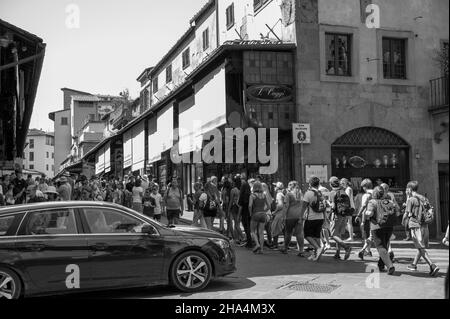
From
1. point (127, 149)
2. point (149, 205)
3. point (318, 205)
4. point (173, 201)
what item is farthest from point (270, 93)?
point (127, 149)

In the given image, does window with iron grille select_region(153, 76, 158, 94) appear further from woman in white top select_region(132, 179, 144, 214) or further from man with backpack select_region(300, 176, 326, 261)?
man with backpack select_region(300, 176, 326, 261)

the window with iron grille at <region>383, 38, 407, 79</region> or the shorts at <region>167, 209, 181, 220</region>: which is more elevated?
the window with iron grille at <region>383, 38, 407, 79</region>

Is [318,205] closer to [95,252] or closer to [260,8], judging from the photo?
[95,252]

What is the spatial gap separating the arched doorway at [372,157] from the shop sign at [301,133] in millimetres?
1145

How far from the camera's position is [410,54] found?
18.2 m

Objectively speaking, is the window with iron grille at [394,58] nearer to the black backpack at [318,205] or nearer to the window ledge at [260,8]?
the window ledge at [260,8]

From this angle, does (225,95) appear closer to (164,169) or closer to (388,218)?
(388,218)

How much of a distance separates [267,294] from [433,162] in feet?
41.8

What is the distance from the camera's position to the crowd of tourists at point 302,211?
9.65 m

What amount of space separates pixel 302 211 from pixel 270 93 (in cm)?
621

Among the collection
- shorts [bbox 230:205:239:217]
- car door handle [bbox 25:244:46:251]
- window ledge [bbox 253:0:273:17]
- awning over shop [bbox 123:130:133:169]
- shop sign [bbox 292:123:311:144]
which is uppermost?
window ledge [bbox 253:0:273:17]

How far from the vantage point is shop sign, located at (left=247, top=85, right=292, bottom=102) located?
16.6 m

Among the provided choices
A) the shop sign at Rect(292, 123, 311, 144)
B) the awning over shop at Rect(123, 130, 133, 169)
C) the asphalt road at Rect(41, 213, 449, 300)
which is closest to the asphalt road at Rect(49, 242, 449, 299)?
the asphalt road at Rect(41, 213, 449, 300)

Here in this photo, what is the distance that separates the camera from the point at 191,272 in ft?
26.1
